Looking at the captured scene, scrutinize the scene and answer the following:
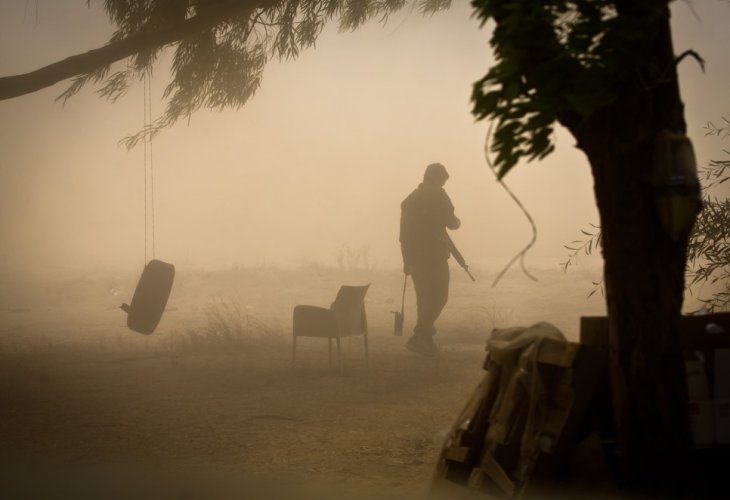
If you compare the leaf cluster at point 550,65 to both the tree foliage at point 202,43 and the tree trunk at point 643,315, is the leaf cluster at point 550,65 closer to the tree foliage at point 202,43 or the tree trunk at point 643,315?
the tree trunk at point 643,315

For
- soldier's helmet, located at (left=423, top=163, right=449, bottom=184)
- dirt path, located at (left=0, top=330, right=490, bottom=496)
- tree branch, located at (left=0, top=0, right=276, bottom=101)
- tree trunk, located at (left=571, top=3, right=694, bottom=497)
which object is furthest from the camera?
soldier's helmet, located at (left=423, top=163, right=449, bottom=184)

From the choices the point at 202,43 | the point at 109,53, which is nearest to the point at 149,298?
the point at 109,53

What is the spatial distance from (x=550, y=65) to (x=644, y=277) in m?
0.98

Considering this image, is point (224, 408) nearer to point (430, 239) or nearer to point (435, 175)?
point (430, 239)

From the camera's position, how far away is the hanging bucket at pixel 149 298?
9477 mm

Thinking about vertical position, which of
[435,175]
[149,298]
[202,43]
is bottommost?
[149,298]

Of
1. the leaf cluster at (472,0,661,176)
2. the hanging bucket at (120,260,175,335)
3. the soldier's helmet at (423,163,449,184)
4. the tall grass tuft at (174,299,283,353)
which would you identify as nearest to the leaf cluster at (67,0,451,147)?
the hanging bucket at (120,260,175,335)

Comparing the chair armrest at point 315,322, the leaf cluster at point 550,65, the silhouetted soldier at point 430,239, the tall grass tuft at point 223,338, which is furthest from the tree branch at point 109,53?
the leaf cluster at point 550,65

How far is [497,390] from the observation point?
4004 millimetres

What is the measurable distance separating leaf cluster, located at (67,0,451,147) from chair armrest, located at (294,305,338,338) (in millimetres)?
3308

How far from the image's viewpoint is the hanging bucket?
31.1ft

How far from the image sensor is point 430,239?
35.2 ft

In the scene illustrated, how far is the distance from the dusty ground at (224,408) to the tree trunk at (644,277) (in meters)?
1.81

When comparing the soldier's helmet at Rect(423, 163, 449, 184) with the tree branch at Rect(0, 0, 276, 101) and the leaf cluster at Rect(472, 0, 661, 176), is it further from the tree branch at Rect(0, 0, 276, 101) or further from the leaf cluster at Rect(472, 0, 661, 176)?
the leaf cluster at Rect(472, 0, 661, 176)
